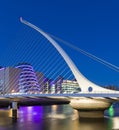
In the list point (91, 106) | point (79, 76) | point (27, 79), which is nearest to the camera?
point (91, 106)

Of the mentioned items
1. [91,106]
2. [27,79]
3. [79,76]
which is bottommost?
[91,106]

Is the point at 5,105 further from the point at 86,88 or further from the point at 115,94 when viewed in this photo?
the point at 115,94

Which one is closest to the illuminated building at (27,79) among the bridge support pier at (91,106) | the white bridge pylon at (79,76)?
the white bridge pylon at (79,76)

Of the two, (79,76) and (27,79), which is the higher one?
(27,79)

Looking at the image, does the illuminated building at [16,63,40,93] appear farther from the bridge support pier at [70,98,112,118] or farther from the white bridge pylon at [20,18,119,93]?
the bridge support pier at [70,98,112,118]

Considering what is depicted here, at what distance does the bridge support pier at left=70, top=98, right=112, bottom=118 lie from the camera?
2922 cm

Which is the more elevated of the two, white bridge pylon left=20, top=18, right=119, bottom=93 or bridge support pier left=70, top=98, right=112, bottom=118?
white bridge pylon left=20, top=18, right=119, bottom=93

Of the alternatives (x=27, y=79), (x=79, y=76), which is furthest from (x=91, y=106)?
(x=27, y=79)

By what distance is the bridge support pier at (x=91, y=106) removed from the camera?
2922 cm

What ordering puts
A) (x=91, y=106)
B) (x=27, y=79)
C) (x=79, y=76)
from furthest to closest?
(x=27, y=79) < (x=79, y=76) < (x=91, y=106)

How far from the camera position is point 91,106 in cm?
2933

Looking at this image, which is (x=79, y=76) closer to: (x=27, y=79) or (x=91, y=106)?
(x=91, y=106)

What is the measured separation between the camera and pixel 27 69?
86.2 meters

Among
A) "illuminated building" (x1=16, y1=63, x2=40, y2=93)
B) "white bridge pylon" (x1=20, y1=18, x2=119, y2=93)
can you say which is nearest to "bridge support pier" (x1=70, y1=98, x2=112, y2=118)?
"white bridge pylon" (x1=20, y1=18, x2=119, y2=93)
